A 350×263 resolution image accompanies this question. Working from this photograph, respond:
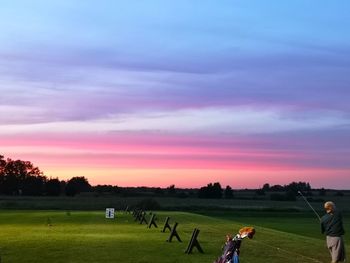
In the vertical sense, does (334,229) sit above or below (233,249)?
above

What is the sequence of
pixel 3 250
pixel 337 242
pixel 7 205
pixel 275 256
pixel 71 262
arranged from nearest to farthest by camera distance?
1. pixel 337 242
2. pixel 71 262
3. pixel 275 256
4. pixel 3 250
5. pixel 7 205

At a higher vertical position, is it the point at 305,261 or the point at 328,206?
the point at 328,206

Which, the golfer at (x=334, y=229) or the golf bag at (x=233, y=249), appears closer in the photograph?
the golf bag at (x=233, y=249)

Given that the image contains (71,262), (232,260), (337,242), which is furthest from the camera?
(71,262)

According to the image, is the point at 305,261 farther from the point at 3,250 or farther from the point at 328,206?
the point at 3,250

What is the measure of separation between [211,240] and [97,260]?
40.9 ft

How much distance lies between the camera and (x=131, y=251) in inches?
1184

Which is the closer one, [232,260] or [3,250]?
[232,260]

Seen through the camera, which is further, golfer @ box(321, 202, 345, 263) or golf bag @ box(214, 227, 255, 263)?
golfer @ box(321, 202, 345, 263)

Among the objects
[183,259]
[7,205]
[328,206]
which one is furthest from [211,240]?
[7,205]

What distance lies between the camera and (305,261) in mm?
26047

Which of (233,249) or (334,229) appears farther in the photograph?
(334,229)

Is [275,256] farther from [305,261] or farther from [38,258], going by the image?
[38,258]

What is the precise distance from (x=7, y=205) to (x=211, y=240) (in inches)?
4429
